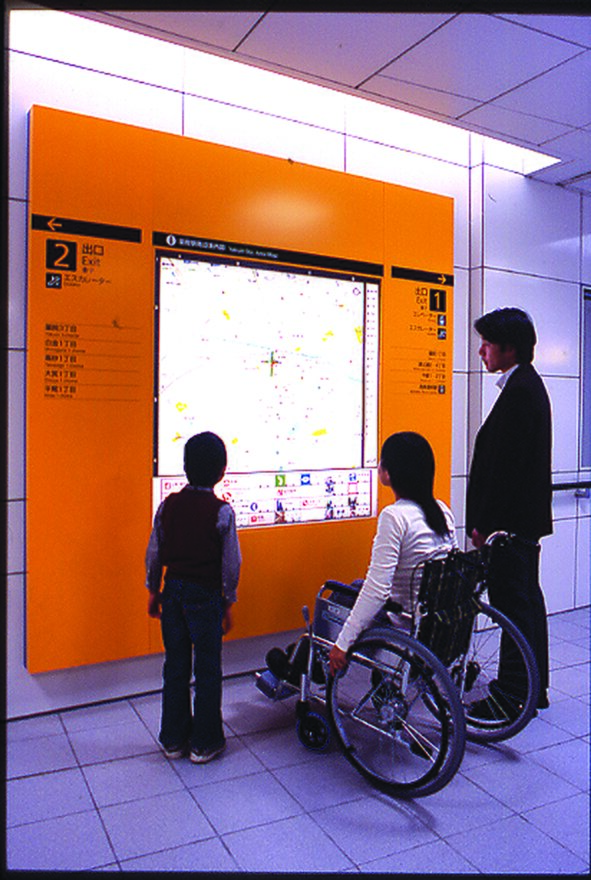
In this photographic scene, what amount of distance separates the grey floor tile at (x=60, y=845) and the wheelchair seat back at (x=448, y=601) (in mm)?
1184

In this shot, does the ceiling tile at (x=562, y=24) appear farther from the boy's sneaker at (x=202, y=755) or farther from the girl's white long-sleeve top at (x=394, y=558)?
the boy's sneaker at (x=202, y=755)

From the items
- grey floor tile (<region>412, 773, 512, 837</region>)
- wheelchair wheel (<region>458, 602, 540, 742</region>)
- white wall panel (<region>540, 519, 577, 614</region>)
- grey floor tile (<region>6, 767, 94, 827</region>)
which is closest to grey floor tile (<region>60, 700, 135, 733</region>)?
grey floor tile (<region>6, 767, 94, 827</region>)

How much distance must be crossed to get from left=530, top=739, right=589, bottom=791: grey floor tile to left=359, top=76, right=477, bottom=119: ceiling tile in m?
2.93

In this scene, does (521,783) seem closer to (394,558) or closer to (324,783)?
(324,783)

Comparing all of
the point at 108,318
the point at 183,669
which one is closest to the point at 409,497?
the point at 183,669

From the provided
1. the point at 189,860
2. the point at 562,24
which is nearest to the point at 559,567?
the point at 562,24

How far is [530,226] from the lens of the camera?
14.4 feet

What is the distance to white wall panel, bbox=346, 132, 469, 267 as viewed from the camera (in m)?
3.71

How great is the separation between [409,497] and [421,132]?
2.43 m

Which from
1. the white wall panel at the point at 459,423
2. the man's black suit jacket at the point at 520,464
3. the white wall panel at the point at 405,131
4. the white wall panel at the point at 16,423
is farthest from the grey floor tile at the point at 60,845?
the white wall panel at the point at 405,131

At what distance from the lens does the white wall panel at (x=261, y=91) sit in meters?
3.20

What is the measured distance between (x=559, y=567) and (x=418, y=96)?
3004mm

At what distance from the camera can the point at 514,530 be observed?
118 inches

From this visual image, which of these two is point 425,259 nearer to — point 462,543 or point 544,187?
point 544,187
